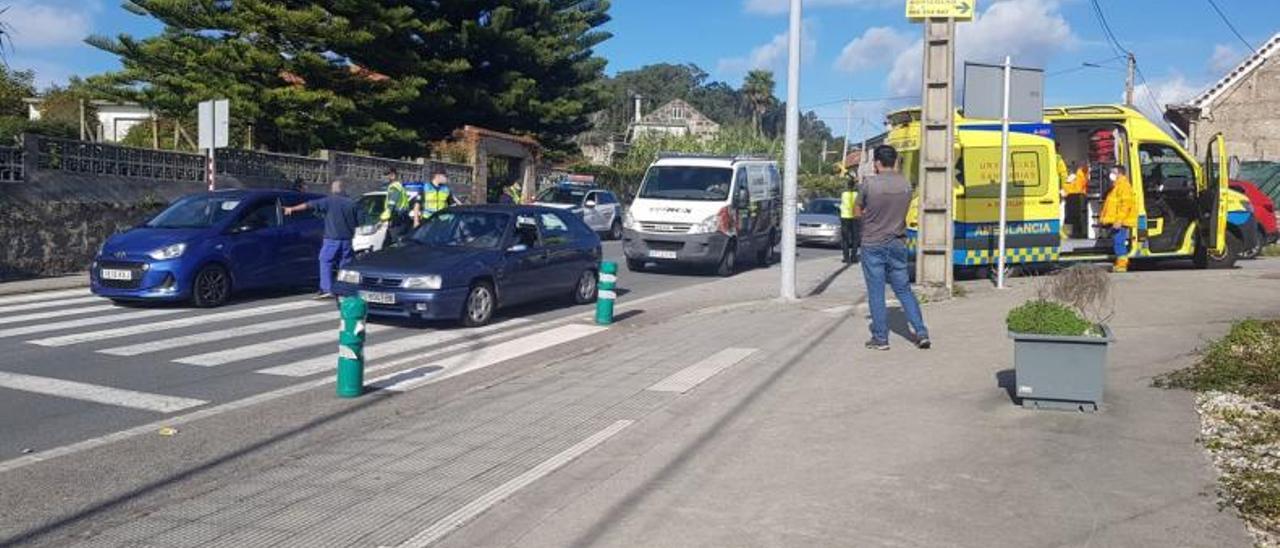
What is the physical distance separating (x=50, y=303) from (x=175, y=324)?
3403 mm

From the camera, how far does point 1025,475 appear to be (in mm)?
5996

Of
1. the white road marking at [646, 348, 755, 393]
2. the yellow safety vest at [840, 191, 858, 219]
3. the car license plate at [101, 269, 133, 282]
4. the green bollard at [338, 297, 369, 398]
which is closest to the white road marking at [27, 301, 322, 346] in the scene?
the car license plate at [101, 269, 133, 282]

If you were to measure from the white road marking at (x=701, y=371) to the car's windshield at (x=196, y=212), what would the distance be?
7624 mm

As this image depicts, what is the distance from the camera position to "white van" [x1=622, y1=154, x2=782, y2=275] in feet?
64.2

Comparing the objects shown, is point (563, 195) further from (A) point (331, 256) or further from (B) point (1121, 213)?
(B) point (1121, 213)

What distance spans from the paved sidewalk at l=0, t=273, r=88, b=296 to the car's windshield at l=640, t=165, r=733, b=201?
9.60 metres

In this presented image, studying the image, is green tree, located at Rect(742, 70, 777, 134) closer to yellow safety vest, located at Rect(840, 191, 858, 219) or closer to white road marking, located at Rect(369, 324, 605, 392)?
yellow safety vest, located at Rect(840, 191, 858, 219)

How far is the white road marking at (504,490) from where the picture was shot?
5234 millimetres

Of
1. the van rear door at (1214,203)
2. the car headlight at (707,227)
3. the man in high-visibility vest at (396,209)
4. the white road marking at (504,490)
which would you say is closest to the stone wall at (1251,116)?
the van rear door at (1214,203)

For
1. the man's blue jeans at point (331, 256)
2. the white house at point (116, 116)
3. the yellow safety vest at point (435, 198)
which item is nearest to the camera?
the man's blue jeans at point (331, 256)

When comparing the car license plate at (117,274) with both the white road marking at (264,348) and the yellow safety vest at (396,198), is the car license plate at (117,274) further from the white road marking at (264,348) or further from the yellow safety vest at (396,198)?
the yellow safety vest at (396,198)

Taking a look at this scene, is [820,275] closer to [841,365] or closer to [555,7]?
[841,365]

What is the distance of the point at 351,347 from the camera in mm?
8414

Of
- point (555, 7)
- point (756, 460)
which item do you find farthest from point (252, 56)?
point (756, 460)
